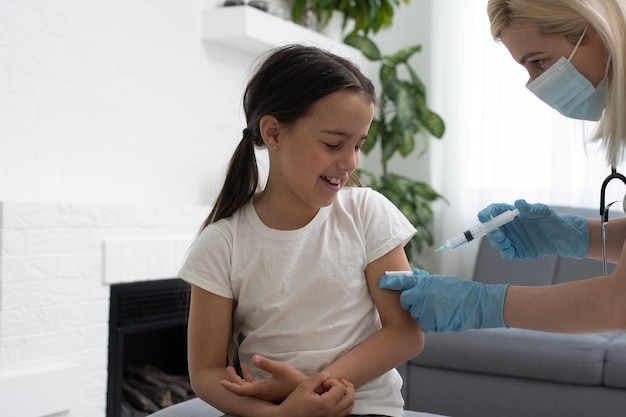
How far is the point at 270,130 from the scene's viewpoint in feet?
4.88

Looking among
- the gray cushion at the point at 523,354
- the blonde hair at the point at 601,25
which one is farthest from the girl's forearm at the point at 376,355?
the gray cushion at the point at 523,354

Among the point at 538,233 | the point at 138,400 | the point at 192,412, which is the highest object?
the point at 538,233

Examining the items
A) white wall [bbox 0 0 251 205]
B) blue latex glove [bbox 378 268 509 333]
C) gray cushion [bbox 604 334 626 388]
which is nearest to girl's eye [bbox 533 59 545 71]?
blue latex glove [bbox 378 268 509 333]

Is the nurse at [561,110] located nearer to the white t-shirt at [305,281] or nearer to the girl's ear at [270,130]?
the white t-shirt at [305,281]

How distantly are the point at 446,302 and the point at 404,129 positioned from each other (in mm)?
2626

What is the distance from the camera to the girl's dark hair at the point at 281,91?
1.42 metres

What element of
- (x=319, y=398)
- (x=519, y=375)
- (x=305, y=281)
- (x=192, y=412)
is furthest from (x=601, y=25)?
(x=519, y=375)

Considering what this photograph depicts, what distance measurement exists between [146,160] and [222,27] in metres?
0.72

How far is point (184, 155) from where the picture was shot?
3289 mm

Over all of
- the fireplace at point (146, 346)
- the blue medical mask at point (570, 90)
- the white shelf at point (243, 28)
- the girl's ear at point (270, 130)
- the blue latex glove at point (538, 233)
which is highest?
the white shelf at point (243, 28)

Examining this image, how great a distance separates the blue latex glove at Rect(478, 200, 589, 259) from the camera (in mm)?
1709

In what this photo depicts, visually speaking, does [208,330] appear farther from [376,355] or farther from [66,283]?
[66,283]

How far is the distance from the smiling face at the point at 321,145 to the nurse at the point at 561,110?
0.22 m

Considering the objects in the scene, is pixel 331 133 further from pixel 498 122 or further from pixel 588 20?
pixel 498 122
